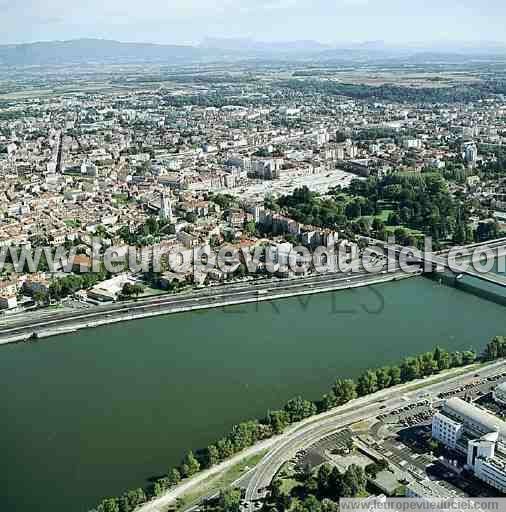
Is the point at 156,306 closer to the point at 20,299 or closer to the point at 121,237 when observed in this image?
the point at 20,299

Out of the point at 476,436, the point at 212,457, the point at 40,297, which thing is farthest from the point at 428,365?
the point at 40,297

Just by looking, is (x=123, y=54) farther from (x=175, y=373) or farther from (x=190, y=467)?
(x=190, y=467)

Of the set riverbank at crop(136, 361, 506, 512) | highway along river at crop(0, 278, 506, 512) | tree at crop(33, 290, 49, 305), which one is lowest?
highway along river at crop(0, 278, 506, 512)

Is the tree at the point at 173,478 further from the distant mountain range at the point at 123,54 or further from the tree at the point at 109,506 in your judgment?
the distant mountain range at the point at 123,54

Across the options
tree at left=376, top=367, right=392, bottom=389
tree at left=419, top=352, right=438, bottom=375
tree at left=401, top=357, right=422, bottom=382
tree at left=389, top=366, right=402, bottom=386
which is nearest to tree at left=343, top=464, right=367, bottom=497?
tree at left=376, top=367, right=392, bottom=389

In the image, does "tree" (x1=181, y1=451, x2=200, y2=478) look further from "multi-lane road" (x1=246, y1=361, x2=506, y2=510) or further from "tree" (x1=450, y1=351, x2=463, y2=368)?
"tree" (x1=450, y1=351, x2=463, y2=368)

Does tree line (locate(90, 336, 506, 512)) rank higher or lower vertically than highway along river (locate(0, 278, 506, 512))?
higher

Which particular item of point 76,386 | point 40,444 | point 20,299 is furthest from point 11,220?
point 40,444
